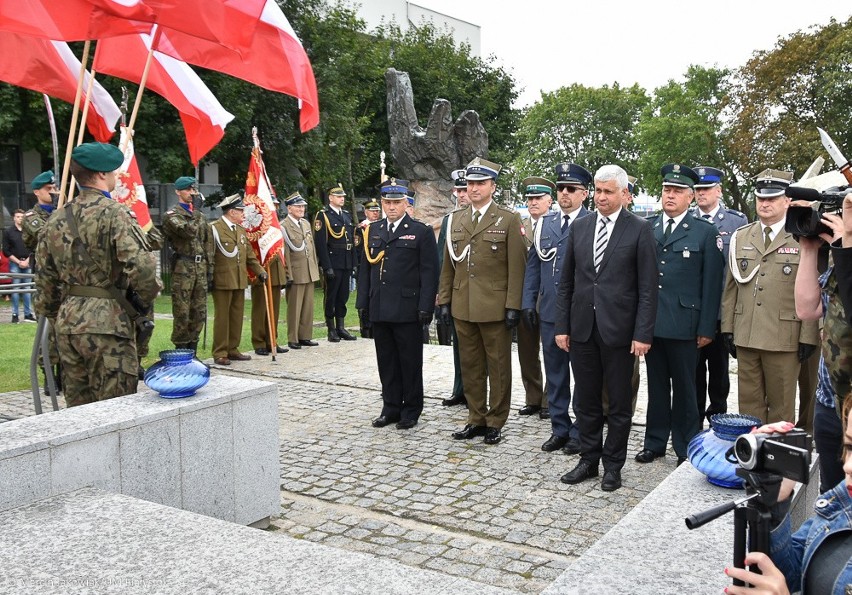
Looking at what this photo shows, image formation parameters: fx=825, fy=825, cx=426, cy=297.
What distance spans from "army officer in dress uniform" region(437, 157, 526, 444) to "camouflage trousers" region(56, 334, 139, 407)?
9.42 feet

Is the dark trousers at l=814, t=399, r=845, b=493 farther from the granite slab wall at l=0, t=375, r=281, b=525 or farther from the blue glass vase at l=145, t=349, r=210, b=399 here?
the blue glass vase at l=145, t=349, r=210, b=399

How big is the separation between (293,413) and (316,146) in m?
17.7

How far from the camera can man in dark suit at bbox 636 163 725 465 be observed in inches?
240

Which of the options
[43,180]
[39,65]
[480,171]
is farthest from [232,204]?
[480,171]

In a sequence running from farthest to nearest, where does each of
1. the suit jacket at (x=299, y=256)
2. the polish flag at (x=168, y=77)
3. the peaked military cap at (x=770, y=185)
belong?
the suit jacket at (x=299, y=256), the polish flag at (x=168, y=77), the peaked military cap at (x=770, y=185)

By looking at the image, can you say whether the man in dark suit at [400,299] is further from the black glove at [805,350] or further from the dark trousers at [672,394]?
the black glove at [805,350]

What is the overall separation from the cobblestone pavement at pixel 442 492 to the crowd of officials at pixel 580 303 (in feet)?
0.80

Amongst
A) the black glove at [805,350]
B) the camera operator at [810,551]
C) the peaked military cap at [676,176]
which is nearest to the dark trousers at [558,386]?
the peaked military cap at [676,176]

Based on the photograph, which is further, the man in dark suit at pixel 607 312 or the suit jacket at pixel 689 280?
the suit jacket at pixel 689 280

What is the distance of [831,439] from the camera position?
376cm

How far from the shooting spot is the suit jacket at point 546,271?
6996 millimetres

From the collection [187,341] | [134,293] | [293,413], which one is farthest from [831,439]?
[187,341]

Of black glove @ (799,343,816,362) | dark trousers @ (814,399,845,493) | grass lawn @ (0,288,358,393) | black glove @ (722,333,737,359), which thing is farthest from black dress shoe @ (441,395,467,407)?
dark trousers @ (814,399,845,493)

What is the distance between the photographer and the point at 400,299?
738cm
